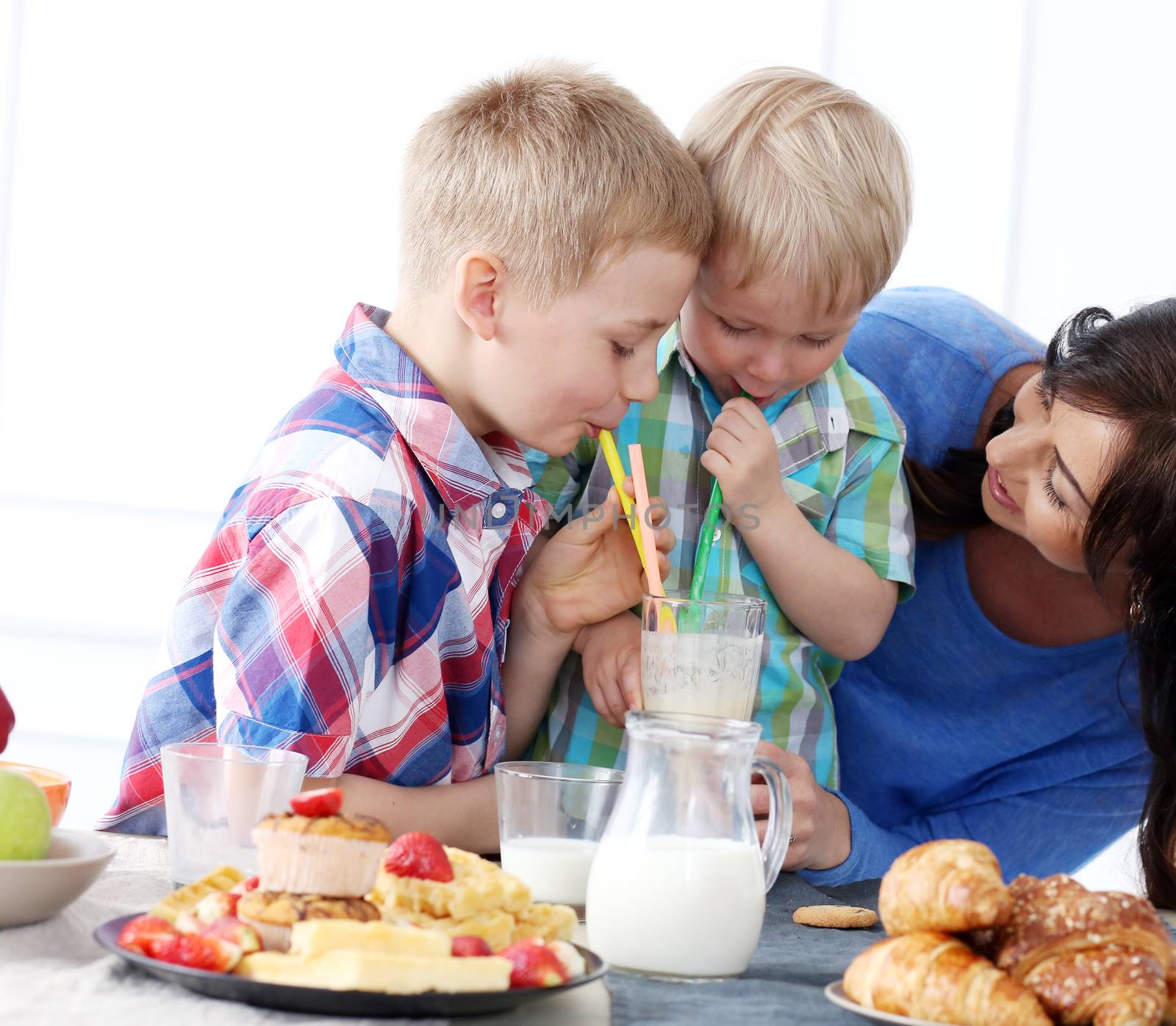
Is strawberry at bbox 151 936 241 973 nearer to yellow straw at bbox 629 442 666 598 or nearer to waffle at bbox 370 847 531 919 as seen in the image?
waffle at bbox 370 847 531 919

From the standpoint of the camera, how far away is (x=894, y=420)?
5.39 feet

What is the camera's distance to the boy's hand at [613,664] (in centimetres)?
138

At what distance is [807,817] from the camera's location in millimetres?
1300

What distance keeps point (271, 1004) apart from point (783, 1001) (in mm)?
283

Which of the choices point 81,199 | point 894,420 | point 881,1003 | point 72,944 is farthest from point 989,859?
point 81,199

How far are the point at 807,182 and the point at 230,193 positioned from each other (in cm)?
201

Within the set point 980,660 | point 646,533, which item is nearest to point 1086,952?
point 646,533

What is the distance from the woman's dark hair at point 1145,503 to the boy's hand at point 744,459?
32 cm

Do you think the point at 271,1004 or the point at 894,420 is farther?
the point at 894,420

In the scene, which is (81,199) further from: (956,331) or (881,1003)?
(881,1003)

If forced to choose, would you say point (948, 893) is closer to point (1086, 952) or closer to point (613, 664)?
point (1086, 952)

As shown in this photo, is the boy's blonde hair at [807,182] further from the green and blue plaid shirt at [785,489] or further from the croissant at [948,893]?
the croissant at [948,893]

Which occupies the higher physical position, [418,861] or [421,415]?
[421,415]

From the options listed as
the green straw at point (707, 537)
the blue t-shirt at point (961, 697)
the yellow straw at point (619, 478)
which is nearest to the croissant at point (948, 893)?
the yellow straw at point (619, 478)
